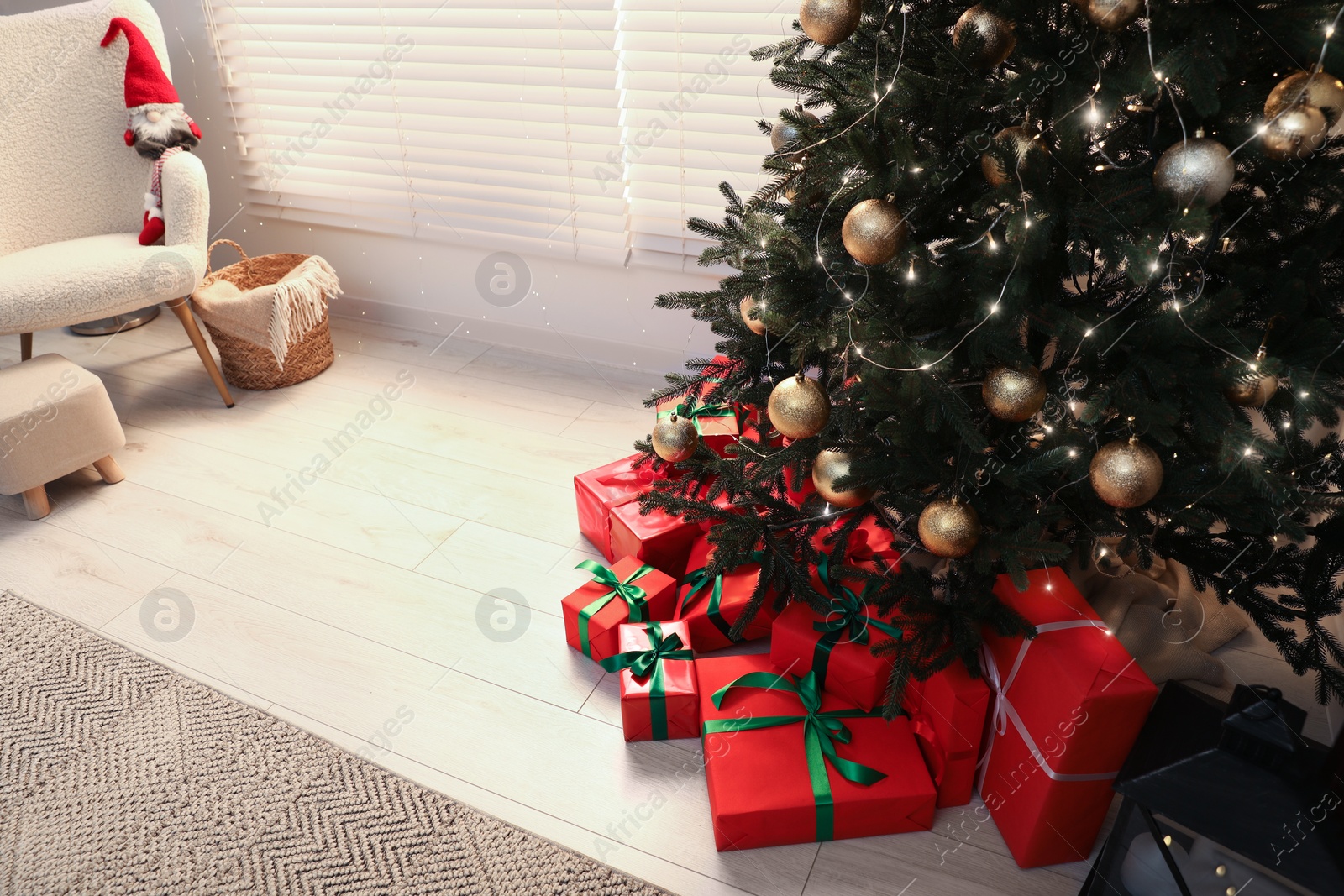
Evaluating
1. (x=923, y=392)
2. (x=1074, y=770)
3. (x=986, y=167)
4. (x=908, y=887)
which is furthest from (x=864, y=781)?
(x=986, y=167)

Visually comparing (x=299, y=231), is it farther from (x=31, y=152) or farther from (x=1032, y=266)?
(x=1032, y=266)

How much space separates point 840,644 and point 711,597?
0.25 m

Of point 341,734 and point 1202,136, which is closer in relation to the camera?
point 1202,136

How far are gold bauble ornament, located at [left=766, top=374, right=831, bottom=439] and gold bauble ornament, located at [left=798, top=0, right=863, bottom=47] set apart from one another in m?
0.41

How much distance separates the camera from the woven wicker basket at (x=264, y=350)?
7.32ft

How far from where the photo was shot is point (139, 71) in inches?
84.5

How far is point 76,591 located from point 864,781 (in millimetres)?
1522


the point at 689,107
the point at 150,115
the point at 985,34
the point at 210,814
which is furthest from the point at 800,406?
the point at 150,115

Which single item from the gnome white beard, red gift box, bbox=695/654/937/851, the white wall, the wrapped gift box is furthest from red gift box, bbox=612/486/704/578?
the gnome white beard

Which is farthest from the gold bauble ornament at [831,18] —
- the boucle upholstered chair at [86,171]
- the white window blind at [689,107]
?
the boucle upholstered chair at [86,171]

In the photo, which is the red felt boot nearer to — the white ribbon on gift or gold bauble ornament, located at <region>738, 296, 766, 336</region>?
gold bauble ornament, located at <region>738, 296, 766, 336</region>

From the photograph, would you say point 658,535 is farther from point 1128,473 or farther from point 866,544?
point 1128,473

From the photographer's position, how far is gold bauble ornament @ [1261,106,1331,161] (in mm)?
756

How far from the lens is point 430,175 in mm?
2363
